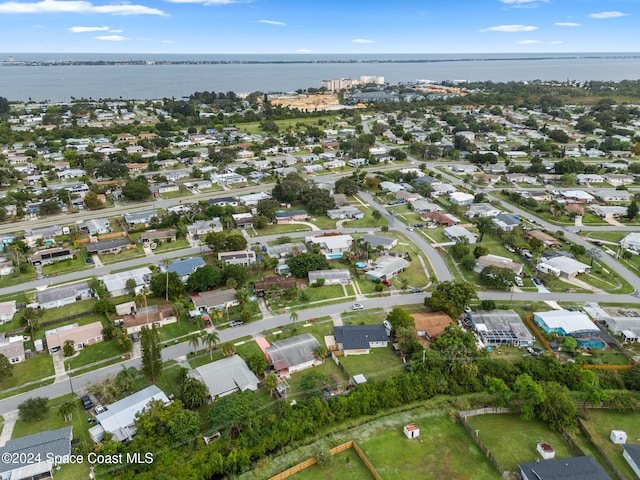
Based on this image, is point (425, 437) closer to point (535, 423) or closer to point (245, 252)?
point (535, 423)

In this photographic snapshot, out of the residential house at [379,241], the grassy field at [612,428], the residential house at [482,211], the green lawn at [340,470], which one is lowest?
the green lawn at [340,470]

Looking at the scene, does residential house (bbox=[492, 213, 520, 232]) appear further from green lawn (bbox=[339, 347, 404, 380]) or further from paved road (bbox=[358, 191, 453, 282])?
green lawn (bbox=[339, 347, 404, 380])

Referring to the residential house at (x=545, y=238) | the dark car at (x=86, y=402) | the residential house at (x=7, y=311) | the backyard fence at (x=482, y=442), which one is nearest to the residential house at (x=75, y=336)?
the residential house at (x=7, y=311)

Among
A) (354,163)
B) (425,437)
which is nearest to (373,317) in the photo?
(425,437)

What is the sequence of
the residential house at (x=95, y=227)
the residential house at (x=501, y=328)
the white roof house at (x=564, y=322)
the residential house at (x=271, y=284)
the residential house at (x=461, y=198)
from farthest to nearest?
1. the residential house at (x=461, y=198)
2. the residential house at (x=95, y=227)
3. the residential house at (x=271, y=284)
4. the white roof house at (x=564, y=322)
5. the residential house at (x=501, y=328)

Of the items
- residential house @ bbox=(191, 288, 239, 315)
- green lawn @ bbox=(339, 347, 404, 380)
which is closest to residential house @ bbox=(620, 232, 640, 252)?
green lawn @ bbox=(339, 347, 404, 380)

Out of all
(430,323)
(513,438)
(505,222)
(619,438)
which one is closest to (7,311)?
(430,323)

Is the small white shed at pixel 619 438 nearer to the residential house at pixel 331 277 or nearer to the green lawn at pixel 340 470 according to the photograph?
the green lawn at pixel 340 470
